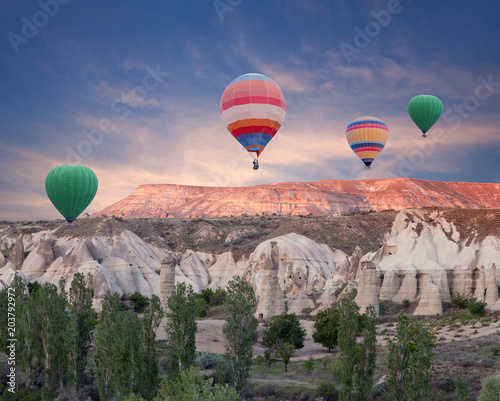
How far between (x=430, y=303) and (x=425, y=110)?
1180 inches

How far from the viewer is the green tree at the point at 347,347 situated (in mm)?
23219

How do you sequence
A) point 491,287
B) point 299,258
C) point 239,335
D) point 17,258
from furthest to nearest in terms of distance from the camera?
point 17,258
point 299,258
point 491,287
point 239,335

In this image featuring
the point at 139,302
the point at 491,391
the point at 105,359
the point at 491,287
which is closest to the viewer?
the point at 491,391

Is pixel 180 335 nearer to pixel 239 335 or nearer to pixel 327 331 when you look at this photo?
pixel 239 335

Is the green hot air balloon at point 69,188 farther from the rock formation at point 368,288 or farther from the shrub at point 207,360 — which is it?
the rock formation at point 368,288

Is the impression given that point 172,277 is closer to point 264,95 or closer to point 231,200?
point 264,95

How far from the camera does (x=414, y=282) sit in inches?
2088

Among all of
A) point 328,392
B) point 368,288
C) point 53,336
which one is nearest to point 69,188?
point 53,336

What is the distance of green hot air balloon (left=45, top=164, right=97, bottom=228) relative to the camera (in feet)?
178

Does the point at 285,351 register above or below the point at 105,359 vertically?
below

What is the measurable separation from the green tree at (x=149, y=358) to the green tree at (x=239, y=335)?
166 inches

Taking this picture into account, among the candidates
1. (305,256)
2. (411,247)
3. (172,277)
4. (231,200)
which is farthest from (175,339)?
(231,200)

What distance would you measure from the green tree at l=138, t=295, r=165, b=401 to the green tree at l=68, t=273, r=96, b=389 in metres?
4.60

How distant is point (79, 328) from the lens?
31.8m
